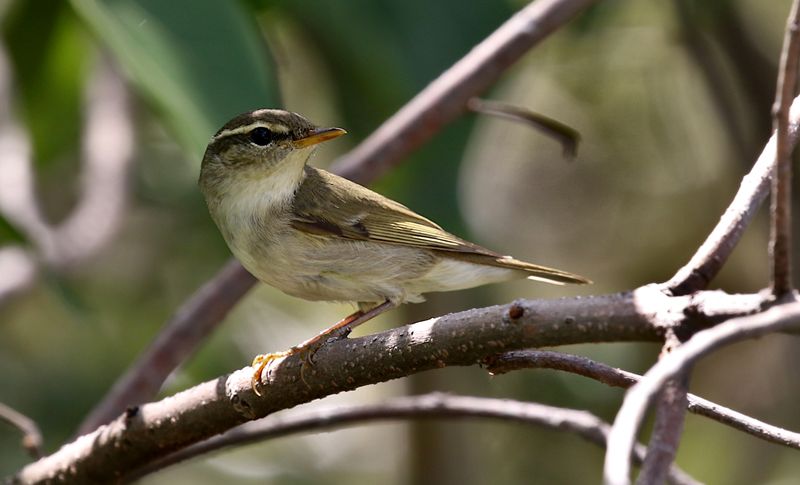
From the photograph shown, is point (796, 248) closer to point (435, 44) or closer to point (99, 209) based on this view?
point (435, 44)

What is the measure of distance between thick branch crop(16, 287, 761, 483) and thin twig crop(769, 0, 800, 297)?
0.05 m

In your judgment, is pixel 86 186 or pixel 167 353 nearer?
pixel 167 353

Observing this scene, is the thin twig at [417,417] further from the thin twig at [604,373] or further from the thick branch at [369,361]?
the thin twig at [604,373]

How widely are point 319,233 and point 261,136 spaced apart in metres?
0.52

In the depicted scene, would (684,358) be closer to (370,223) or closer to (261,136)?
(370,223)

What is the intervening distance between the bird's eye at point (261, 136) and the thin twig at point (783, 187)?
8.55ft

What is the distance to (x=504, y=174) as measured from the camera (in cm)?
709

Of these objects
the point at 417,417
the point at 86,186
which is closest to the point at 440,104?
the point at 417,417

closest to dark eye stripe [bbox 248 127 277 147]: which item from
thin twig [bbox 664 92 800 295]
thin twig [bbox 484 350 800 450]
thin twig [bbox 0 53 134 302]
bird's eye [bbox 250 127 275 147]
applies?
bird's eye [bbox 250 127 275 147]

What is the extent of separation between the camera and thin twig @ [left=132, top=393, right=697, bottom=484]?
3.04m

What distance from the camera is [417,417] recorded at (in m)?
3.30

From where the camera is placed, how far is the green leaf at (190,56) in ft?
9.84

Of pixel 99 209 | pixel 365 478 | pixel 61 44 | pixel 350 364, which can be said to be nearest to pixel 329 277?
pixel 350 364

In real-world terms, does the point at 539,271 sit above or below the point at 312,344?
above
